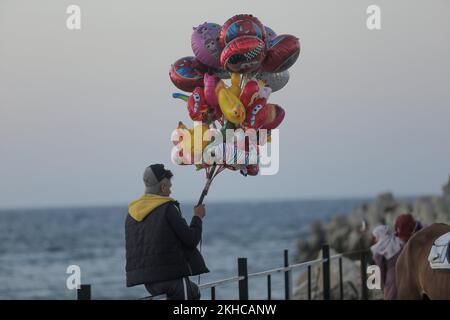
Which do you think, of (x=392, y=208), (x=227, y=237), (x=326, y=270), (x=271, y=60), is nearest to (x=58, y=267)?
(x=227, y=237)

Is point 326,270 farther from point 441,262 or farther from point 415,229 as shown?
point 441,262

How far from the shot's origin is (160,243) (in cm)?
634

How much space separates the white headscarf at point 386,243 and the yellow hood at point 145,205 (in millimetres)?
3015

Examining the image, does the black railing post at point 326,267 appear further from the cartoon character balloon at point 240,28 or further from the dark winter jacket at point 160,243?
the dark winter jacket at point 160,243

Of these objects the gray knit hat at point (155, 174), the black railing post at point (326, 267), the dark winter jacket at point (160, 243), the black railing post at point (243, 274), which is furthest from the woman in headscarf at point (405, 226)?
the gray knit hat at point (155, 174)

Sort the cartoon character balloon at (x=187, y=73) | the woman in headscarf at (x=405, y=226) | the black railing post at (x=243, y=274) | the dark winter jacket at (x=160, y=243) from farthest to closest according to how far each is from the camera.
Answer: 1. the woman in headscarf at (x=405, y=226)
2. the black railing post at (x=243, y=274)
3. the cartoon character balloon at (x=187, y=73)
4. the dark winter jacket at (x=160, y=243)

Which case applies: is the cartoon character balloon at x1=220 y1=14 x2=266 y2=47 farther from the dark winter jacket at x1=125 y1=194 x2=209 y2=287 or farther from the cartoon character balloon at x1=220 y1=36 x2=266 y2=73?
the dark winter jacket at x1=125 y1=194 x2=209 y2=287

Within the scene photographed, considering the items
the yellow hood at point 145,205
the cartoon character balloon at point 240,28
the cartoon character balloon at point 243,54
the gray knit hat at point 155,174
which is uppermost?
the cartoon character balloon at point 240,28

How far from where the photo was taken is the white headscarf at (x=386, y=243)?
8.88m

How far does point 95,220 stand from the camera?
58.4 meters

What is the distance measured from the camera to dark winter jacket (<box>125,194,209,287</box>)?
6336 millimetres

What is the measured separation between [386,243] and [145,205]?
318 cm

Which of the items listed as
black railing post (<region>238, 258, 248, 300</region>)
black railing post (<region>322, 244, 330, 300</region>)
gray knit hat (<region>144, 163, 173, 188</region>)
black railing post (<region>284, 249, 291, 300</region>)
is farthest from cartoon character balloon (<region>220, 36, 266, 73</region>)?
black railing post (<region>322, 244, 330, 300</region>)

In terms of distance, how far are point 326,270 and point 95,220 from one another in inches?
1921
